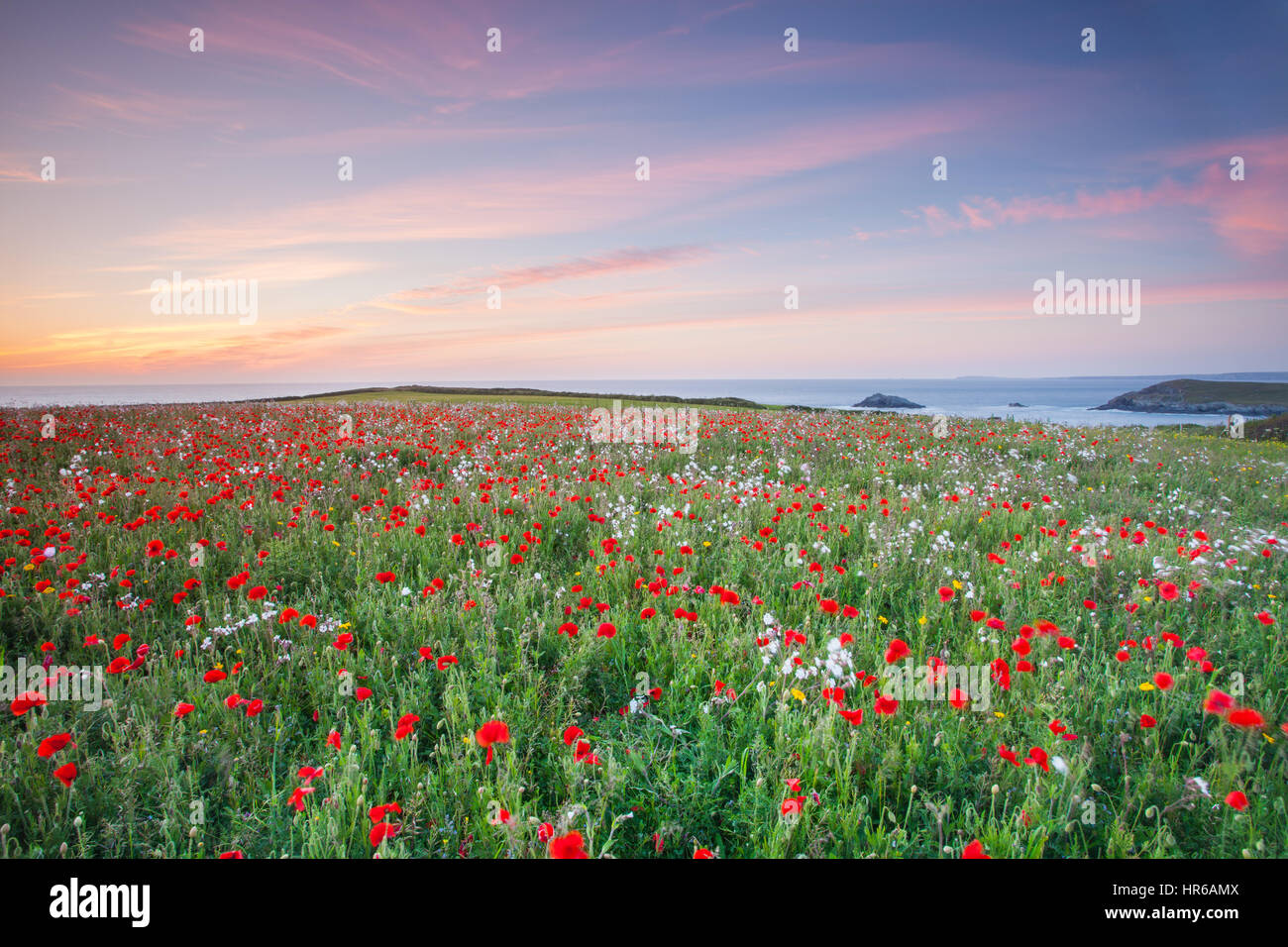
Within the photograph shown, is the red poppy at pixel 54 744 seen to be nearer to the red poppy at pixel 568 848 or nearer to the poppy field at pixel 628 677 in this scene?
the poppy field at pixel 628 677

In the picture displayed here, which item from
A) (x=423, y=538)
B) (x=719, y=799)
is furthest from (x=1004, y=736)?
(x=423, y=538)

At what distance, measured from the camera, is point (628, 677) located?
3281 mm

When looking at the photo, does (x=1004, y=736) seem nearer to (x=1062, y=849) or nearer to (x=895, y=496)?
(x=1062, y=849)

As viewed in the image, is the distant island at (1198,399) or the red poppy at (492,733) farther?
the distant island at (1198,399)

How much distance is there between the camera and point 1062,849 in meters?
2.20
